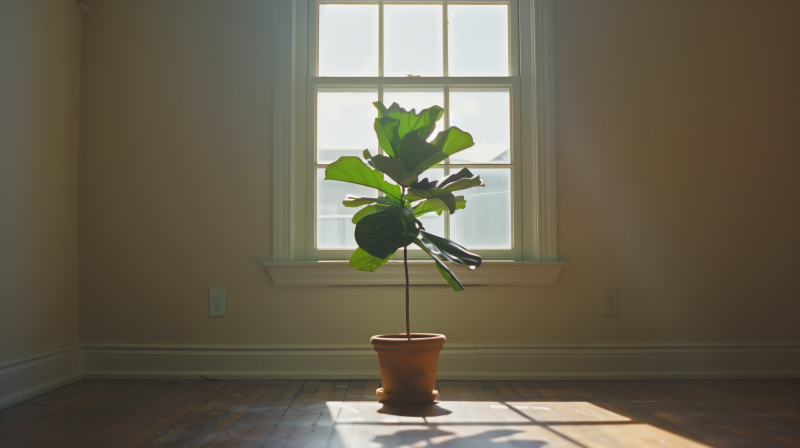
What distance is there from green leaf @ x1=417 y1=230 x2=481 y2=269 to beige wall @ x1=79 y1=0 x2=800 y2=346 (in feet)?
1.84

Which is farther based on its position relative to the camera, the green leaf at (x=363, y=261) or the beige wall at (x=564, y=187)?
the beige wall at (x=564, y=187)

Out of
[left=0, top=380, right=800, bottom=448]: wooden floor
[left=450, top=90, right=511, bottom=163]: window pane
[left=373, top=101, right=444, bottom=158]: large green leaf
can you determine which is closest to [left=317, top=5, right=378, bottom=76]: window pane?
[left=450, top=90, right=511, bottom=163]: window pane

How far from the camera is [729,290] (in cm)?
264

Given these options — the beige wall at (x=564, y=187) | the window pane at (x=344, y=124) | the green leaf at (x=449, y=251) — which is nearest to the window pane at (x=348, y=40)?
the window pane at (x=344, y=124)

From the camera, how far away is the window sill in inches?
101

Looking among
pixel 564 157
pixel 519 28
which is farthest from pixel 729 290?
pixel 519 28

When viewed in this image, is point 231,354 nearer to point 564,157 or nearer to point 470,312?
point 470,312

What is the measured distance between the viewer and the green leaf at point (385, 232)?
6.42 ft

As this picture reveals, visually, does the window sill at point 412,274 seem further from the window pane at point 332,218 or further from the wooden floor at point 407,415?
the wooden floor at point 407,415

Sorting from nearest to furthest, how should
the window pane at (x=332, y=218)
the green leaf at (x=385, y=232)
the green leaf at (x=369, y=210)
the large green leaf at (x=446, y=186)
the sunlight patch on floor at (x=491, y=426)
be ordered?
the sunlight patch on floor at (x=491, y=426)
the green leaf at (x=385, y=232)
the large green leaf at (x=446, y=186)
the green leaf at (x=369, y=210)
the window pane at (x=332, y=218)

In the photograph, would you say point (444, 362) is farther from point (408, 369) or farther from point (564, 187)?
point (564, 187)

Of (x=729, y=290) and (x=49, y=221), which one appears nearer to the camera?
(x=49, y=221)

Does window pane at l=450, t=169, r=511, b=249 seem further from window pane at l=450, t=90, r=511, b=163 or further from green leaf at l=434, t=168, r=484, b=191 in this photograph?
green leaf at l=434, t=168, r=484, b=191

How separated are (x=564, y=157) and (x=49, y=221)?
7.02 ft
